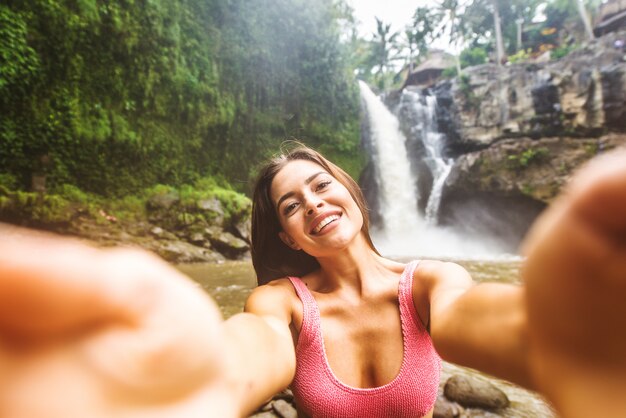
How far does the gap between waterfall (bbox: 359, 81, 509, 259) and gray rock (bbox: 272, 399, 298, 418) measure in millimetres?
11358

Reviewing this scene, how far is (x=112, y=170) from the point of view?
325 inches

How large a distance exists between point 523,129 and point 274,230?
1475 centimetres

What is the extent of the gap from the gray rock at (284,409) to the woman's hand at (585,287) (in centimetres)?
180

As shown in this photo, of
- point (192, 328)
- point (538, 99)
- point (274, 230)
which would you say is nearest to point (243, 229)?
point (274, 230)

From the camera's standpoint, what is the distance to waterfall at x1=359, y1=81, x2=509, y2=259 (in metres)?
13.6

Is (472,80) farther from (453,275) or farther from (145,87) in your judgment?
(453,275)

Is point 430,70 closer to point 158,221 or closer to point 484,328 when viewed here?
point 158,221

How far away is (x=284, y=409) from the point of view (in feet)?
6.25

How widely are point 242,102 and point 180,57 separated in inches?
92.8

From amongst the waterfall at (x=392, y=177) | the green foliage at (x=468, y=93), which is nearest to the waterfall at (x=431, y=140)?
the waterfall at (x=392, y=177)

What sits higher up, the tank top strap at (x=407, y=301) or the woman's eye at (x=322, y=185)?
the woman's eye at (x=322, y=185)

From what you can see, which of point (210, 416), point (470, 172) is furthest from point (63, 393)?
point (470, 172)

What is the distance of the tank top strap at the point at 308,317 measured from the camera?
1192 mm

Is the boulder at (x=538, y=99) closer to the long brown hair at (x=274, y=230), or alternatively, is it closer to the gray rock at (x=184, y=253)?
the gray rock at (x=184, y=253)
